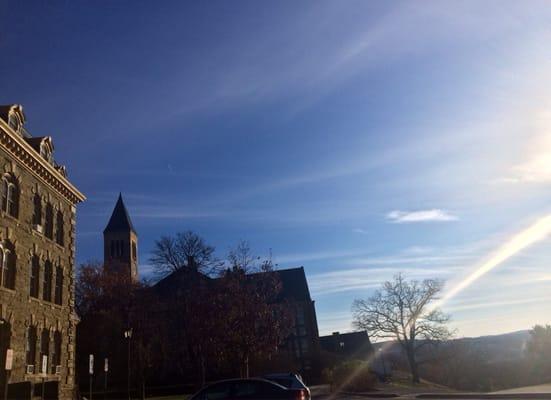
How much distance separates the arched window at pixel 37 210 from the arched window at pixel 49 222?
857mm

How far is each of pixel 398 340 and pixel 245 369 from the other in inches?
996

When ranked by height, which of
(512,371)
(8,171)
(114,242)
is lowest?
(512,371)

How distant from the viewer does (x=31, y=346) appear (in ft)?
80.9

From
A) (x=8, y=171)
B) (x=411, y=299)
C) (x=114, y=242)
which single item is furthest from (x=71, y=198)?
(x=114, y=242)

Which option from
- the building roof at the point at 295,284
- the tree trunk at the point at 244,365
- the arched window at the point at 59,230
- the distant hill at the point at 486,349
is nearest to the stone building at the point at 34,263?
the arched window at the point at 59,230

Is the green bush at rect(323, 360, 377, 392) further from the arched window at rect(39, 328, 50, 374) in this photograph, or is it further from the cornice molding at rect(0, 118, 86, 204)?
the cornice molding at rect(0, 118, 86, 204)

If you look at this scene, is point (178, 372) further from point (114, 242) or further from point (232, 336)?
point (114, 242)

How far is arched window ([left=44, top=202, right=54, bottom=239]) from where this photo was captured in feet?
90.4

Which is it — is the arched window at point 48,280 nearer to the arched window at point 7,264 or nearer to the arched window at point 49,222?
the arched window at point 49,222

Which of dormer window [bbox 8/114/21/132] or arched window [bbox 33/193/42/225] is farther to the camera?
arched window [bbox 33/193/42/225]

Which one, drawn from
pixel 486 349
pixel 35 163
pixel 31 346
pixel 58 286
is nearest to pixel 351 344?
pixel 486 349

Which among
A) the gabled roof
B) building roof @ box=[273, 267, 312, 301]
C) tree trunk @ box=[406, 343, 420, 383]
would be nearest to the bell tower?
the gabled roof

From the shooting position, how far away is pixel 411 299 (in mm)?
58656

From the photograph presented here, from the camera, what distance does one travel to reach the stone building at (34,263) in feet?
74.4
